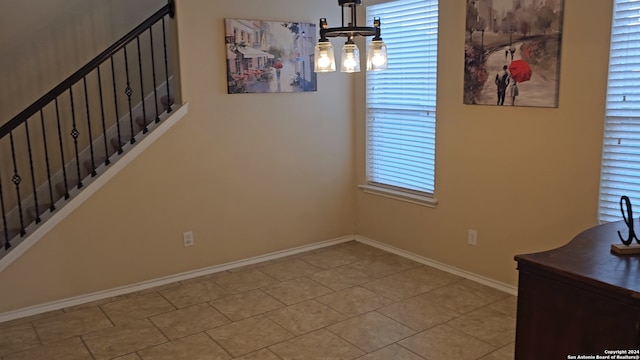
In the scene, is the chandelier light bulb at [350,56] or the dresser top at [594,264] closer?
the dresser top at [594,264]

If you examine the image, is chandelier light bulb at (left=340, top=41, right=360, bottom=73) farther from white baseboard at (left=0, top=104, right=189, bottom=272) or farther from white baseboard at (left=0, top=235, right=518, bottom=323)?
white baseboard at (left=0, top=235, right=518, bottom=323)

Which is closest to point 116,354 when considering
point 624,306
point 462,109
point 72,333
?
point 72,333

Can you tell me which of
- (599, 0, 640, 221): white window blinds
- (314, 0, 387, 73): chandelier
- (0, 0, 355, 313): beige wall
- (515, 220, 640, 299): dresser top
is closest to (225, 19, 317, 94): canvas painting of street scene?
(0, 0, 355, 313): beige wall

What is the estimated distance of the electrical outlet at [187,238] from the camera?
14.5 feet

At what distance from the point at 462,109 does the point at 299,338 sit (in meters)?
2.14

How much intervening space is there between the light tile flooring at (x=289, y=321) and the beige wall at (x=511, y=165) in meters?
0.37

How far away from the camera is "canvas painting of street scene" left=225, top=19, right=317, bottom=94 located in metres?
4.43

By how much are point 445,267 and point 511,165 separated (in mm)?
1086

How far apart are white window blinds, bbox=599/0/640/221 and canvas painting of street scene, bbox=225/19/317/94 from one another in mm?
2455

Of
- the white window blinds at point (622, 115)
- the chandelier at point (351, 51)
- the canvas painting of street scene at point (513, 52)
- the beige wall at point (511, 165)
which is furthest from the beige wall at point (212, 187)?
the white window blinds at point (622, 115)

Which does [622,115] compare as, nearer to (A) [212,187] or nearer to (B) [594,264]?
(B) [594,264]

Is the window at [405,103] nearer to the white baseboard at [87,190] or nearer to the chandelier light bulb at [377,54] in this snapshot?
the white baseboard at [87,190]

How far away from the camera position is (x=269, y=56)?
4578mm

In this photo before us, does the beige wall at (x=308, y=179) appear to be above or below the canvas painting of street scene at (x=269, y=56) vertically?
below
